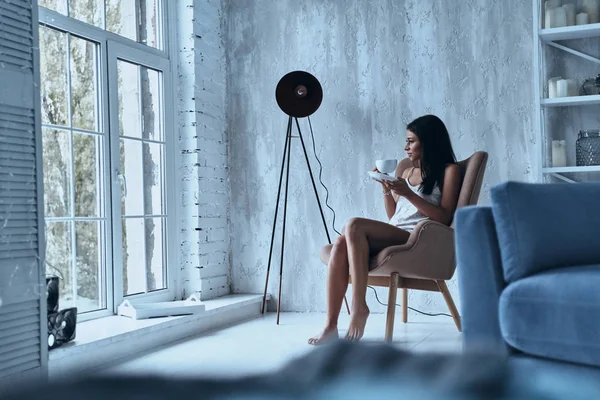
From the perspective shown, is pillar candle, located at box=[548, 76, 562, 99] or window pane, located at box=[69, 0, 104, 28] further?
pillar candle, located at box=[548, 76, 562, 99]

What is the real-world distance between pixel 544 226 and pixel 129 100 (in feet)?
8.98

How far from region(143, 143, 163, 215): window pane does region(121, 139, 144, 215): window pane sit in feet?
0.20

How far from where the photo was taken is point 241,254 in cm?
486

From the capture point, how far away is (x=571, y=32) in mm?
3820

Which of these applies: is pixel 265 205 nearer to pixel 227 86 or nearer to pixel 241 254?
pixel 241 254

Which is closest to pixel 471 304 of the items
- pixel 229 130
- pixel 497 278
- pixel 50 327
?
pixel 497 278

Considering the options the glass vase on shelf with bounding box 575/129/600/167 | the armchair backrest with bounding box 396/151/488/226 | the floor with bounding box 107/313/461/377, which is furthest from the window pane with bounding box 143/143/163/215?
the glass vase on shelf with bounding box 575/129/600/167

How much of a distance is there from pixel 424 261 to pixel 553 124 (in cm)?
139

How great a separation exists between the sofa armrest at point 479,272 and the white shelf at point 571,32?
204cm

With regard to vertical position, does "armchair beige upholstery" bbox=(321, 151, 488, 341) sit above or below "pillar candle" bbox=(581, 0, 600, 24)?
below

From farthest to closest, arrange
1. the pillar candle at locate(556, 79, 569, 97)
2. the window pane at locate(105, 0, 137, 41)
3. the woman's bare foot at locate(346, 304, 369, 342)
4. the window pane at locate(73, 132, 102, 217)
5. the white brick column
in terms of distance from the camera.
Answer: the white brick column → the window pane at locate(105, 0, 137, 41) → the pillar candle at locate(556, 79, 569, 97) → the window pane at locate(73, 132, 102, 217) → the woman's bare foot at locate(346, 304, 369, 342)

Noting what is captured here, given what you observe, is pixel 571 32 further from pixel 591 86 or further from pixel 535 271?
pixel 535 271

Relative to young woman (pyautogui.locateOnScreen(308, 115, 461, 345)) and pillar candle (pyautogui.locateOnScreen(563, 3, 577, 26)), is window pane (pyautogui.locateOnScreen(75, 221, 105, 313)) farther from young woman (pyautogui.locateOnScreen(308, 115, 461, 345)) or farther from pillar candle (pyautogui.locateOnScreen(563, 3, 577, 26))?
pillar candle (pyautogui.locateOnScreen(563, 3, 577, 26))

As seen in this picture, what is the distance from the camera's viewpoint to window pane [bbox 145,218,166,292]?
14.0 ft
